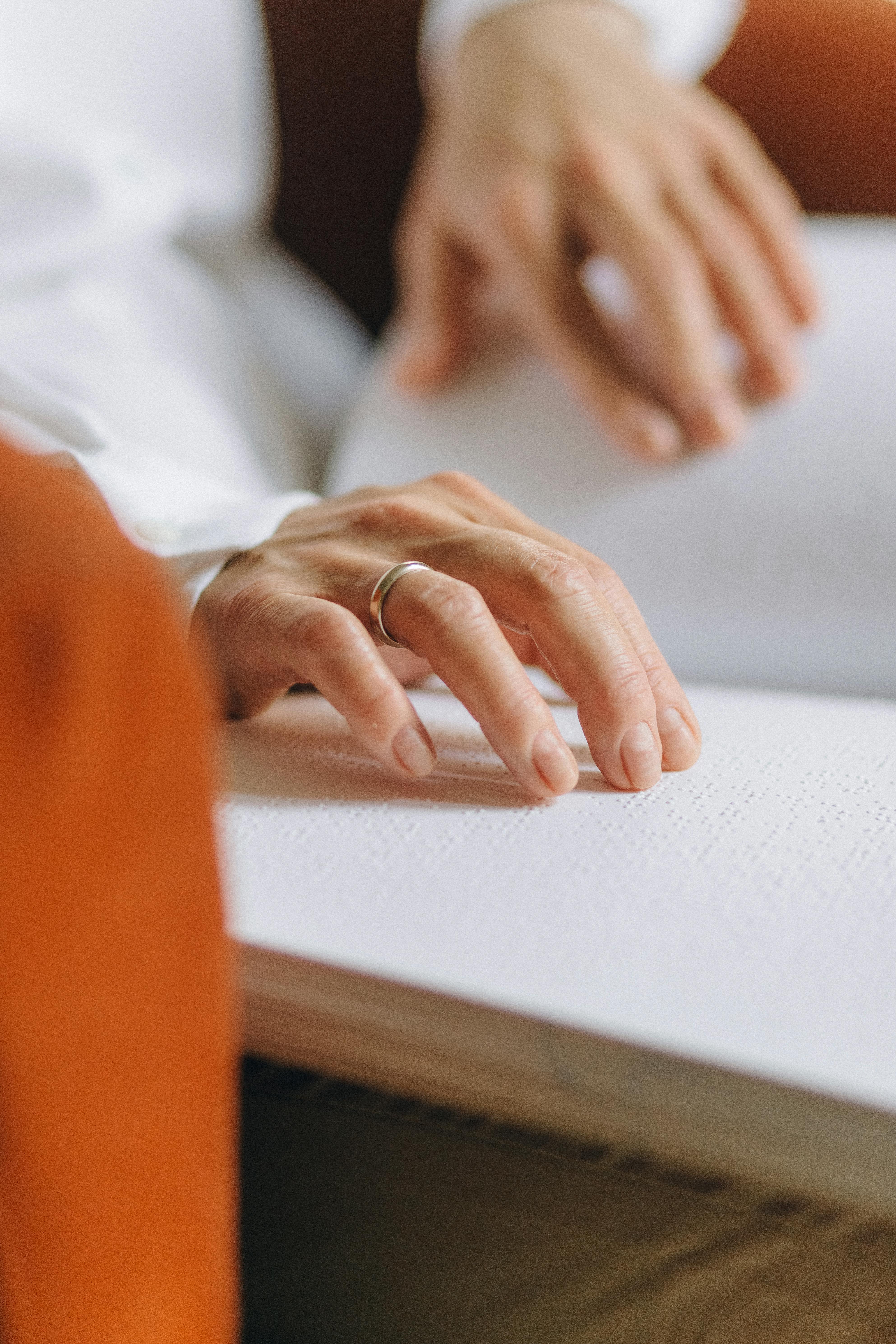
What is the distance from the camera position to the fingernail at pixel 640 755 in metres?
0.29

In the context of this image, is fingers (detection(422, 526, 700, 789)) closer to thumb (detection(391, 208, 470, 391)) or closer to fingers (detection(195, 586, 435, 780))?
fingers (detection(195, 586, 435, 780))

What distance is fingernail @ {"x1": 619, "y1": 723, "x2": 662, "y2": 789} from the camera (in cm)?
29

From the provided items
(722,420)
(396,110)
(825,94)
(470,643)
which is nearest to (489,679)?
(470,643)

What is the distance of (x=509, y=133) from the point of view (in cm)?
57

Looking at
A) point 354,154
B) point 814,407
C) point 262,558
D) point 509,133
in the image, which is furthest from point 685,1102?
point 354,154

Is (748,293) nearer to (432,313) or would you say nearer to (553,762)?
(432,313)

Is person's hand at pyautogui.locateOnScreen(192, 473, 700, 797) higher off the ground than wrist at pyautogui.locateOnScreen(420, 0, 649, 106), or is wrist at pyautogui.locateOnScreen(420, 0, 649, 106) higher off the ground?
wrist at pyautogui.locateOnScreen(420, 0, 649, 106)

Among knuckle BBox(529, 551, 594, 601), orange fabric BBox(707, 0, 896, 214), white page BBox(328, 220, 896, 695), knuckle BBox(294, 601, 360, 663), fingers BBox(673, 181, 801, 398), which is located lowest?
white page BBox(328, 220, 896, 695)

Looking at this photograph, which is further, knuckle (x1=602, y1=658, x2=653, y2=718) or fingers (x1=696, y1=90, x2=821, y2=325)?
fingers (x1=696, y1=90, x2=821, y2=325)

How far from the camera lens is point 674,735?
304 mm

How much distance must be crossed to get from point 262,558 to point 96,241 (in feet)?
1.09

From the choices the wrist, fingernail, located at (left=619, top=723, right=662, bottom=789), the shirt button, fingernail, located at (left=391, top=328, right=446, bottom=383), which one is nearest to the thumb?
fingernail, located at (left=391, top=328, right=446, bottom=383)

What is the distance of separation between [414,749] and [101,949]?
0.14 m

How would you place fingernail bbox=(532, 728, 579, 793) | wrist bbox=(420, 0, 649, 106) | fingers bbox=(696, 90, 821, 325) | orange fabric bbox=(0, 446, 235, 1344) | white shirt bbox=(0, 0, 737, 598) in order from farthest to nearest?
wrist bbox=(420, 0, 649, 106) → fingers bbox=(696, 90, 821, 325) → white shirt bbox=(0, 0, 737, 598) → fingernail bbox=(532, 728, 579, 793) → orange fabric bbox=(0, 446, 235, 1344)
